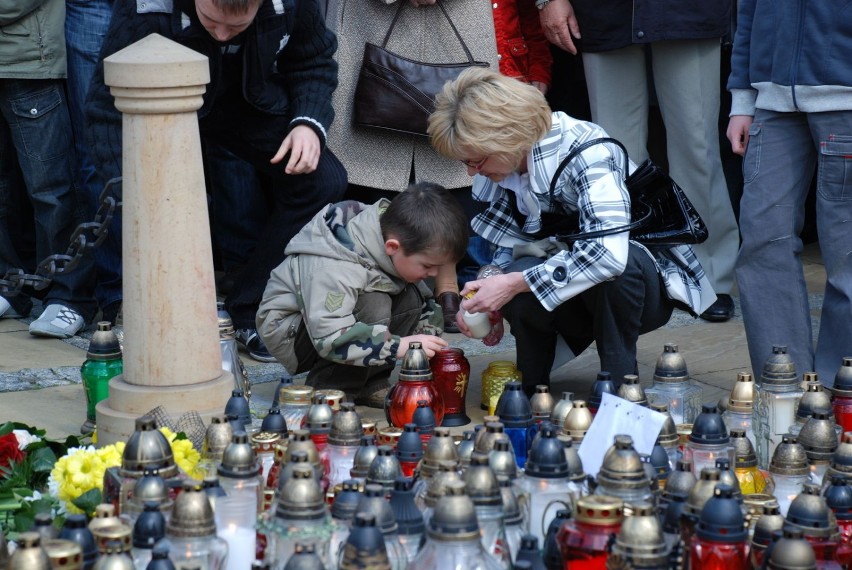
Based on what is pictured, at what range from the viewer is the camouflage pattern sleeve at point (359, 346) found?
4035mm

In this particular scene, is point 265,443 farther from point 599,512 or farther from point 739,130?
point 739,130

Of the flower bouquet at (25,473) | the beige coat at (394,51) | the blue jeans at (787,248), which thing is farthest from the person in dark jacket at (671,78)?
the flower bouquet at (25,473)

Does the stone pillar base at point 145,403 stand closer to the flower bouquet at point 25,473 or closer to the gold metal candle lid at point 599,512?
the flower bouquet at point 25,473

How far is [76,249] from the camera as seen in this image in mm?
4238

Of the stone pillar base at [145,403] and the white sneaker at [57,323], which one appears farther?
the white sneaker at [57,323]

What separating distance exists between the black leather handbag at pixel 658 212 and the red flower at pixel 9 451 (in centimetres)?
174

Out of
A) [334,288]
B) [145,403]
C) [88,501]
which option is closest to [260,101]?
[334,288]

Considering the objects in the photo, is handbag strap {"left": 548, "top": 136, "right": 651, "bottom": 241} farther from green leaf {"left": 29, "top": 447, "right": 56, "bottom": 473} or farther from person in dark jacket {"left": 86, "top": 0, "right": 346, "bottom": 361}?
green leaf {"left": 29, "top": 447, "right": 56, "bottom": 473}

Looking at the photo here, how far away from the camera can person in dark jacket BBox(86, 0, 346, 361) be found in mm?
4484

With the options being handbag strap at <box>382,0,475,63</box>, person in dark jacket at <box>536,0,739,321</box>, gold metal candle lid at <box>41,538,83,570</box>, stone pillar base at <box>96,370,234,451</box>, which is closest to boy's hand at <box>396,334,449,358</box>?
stone pillar base at <box>96,370,234,451</box>

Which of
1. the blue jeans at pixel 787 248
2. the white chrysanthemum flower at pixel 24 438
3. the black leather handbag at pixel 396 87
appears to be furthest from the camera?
the black leather handbag at pixel 396 87

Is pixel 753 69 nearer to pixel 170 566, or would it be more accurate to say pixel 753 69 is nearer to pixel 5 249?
pixel 170 566

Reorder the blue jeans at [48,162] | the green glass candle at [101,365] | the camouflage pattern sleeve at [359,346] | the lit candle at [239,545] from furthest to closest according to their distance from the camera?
1. the blue jeans at [48,162]
2. the camouflage pattern sleeve at [359,346]
3. the green glass candle at [101,365]
4. the lit candle at [239,545]

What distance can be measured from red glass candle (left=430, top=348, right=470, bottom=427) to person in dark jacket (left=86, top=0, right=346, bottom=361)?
3.48 ft
